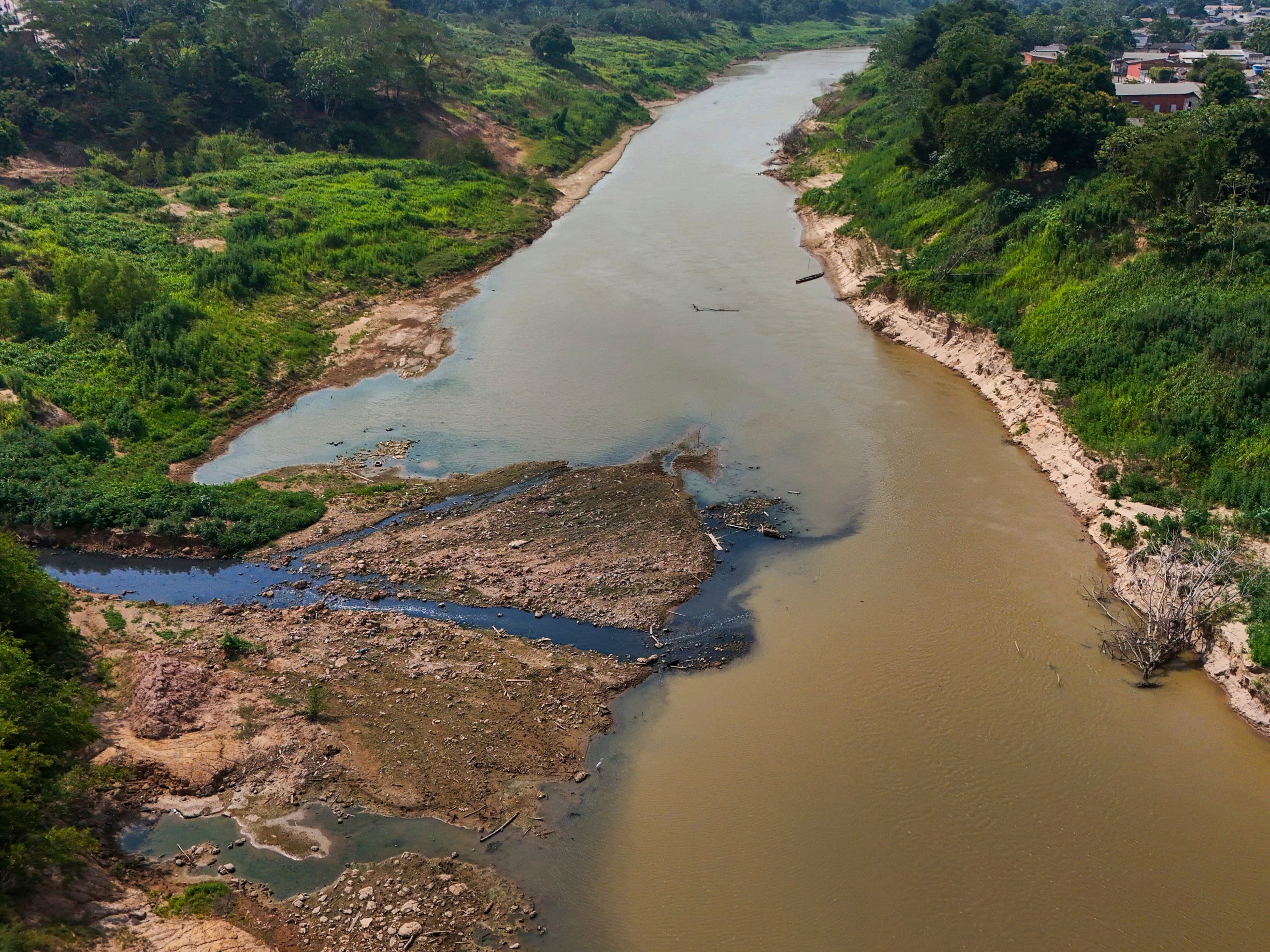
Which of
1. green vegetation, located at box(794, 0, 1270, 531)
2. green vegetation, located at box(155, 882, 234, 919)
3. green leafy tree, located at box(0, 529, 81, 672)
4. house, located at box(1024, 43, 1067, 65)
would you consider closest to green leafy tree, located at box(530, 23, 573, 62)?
house, located at box(1024, 43, 1067, 65)

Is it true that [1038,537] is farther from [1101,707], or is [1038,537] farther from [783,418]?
[783,418]

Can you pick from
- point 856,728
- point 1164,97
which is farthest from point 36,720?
point 1164,97

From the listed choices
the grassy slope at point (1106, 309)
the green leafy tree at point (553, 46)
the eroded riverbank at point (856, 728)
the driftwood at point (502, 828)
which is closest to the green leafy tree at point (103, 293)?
the eroded riverbank at point (856, 728)

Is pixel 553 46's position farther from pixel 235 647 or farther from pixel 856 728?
pixel 856 728

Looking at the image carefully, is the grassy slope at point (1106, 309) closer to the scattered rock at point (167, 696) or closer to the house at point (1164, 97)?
the house at point (1164, 97)

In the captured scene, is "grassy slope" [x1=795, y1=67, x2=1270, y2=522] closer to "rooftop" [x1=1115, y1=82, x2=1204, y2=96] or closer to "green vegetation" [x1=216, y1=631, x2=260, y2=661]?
"rooftop" [x1=1115, y1=82, x2=1204, y2=96]

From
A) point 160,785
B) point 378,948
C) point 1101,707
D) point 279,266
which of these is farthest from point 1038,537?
point 279,266
